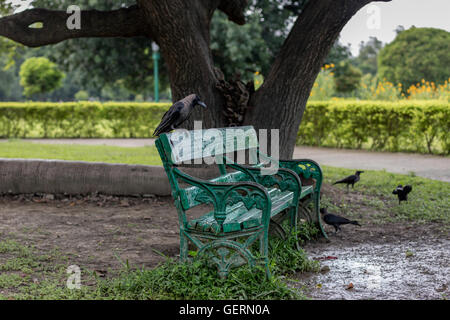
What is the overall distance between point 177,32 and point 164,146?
10.2 feet

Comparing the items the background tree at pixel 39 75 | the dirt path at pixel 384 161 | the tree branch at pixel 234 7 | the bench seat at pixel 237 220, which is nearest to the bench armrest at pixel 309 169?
the bench seat at pixel 237 220

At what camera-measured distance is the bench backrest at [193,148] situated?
3.52m

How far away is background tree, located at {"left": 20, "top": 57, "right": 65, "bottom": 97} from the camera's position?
31.3 metres

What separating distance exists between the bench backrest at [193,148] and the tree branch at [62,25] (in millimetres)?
2803

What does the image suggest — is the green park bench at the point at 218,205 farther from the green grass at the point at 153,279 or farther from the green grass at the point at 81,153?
the green grass at the point at 81,153

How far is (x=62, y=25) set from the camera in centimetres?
662

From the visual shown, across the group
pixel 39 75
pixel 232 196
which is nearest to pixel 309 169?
pixel 232 196

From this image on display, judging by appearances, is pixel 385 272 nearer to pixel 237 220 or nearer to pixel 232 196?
pixel 237 220

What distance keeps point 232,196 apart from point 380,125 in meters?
8.95

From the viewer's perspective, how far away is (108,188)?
6824 millimetres

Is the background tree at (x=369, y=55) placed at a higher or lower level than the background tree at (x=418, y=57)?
higher

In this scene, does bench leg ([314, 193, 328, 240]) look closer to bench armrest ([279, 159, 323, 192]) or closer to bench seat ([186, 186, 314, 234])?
bench armrest ([279, 159, 323, 192])
